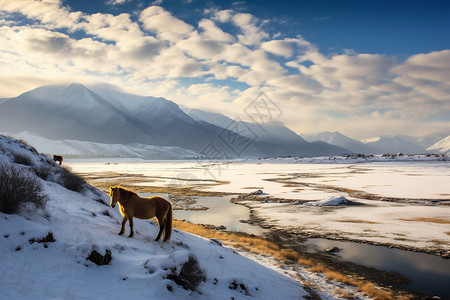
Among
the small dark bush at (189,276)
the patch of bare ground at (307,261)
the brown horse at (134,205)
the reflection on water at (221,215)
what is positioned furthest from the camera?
the reflection on water at (221,215)

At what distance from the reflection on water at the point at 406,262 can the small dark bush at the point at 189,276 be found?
35.1ft

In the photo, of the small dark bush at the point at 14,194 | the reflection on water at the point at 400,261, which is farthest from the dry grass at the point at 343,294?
the small dark bush at the point at 14,194

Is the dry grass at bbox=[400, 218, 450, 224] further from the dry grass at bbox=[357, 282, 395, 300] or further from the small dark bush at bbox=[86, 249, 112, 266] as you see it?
the small dark bush at bbox=[86, 249, 112, 266]

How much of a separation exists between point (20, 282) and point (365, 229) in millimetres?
22267

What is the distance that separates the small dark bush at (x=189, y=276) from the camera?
7.35 meters

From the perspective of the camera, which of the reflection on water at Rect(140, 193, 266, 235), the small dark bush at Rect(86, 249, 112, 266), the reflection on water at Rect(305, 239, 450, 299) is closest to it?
the small dark bush at Rect(86, 249, 112, 266)

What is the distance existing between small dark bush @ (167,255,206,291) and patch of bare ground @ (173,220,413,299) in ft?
20.7

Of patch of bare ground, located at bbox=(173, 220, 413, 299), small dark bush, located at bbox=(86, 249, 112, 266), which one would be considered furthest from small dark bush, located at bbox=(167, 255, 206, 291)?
patch of bare ground, located at bbox=(173, 220, 413, 299)

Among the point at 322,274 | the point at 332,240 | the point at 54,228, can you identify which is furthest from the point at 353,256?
the point at 54,228

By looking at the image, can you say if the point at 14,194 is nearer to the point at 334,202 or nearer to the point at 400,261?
the point at 400,261

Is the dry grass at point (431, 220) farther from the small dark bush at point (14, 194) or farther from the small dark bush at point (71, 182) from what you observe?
the small dark bush at point (14, 194)

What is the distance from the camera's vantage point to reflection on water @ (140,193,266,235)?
76.6ft

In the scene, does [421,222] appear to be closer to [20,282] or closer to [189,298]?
[189,298]

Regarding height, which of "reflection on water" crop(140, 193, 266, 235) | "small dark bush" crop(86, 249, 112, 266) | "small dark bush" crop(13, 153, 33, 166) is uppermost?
"small dark bush" crop(13, 153, 33, 166)
